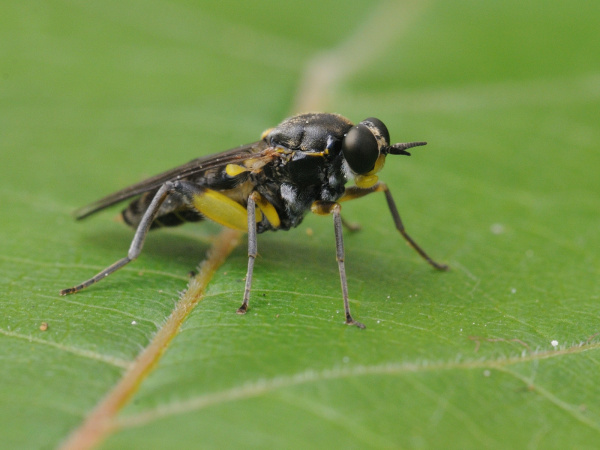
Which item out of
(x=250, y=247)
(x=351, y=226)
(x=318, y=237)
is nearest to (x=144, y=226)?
(x=250, y=247)

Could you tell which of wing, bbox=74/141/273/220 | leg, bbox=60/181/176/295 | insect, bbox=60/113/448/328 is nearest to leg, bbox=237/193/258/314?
insect, bbox=60/113/448/328

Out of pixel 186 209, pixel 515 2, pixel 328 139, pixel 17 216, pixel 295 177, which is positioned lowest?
pixel 17 216

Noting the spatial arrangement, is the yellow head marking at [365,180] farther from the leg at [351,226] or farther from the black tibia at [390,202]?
the leg at [351,226]

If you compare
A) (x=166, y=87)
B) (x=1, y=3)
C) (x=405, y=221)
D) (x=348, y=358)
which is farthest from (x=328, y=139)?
(x=1, y=3)

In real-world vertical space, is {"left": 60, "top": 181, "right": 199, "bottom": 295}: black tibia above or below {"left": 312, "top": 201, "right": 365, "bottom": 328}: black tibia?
below

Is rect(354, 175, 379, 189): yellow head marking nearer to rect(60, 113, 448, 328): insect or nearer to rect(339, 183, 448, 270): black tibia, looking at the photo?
rect(60, 113, 448, 328): insect

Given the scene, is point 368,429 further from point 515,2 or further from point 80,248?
point 515,2

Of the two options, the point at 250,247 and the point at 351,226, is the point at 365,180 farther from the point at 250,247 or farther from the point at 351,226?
the point at 250,247
